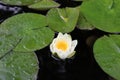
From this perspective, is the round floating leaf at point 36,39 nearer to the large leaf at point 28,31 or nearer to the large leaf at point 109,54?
the large leaf at point 28,31

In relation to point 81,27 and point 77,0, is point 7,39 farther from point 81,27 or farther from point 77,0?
point 77,0

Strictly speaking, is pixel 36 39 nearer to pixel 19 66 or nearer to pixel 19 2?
pixel 19 66

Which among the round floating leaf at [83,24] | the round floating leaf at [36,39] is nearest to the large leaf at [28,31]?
the round floating leaf at [36,39]

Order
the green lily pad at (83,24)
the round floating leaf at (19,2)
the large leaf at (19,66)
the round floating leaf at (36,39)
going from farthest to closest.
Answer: the round floating leaf at (19,2) → the green lily pad at (83,24) → the round floating leaf at (36,39) → the large leaf at (19,66)

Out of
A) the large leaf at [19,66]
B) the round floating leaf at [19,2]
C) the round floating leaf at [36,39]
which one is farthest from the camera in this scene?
the round floating leaf at [19,2]

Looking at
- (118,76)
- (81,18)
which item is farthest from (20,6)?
(118,76)

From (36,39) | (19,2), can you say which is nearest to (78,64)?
(36,39)

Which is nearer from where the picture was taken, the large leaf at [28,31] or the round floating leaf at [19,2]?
the large leaf at [28,31]
